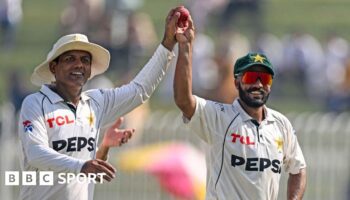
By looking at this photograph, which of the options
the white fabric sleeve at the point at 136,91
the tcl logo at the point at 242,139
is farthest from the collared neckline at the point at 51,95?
the tcl logo at the point at 242,139

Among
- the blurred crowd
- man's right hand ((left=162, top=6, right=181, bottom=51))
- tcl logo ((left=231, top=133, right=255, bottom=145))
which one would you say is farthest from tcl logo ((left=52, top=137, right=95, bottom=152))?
the blurred crowd

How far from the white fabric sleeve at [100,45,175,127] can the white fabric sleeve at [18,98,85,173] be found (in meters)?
0.65

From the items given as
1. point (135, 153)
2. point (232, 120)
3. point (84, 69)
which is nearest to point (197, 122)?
point (232, 120)

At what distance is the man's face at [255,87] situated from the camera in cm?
1005

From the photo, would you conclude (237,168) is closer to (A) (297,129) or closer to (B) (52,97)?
(B) (52,97)

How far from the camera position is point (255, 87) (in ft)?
33.0

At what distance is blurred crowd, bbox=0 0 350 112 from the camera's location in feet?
77.3

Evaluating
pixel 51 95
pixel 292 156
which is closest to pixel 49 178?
pixel 51 95

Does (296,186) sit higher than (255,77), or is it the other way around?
(255,77)

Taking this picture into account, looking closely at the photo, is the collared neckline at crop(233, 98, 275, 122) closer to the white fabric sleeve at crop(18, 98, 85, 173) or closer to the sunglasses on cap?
the sunglasses on cap

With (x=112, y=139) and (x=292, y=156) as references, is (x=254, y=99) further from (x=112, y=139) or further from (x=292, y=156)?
(x=112, y=139)

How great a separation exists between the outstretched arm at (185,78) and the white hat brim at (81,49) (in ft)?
2.14

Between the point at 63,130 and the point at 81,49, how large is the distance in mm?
666

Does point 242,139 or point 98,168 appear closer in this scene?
point 98,168
